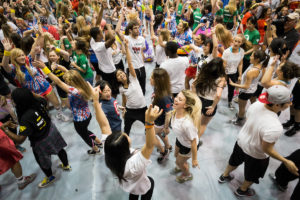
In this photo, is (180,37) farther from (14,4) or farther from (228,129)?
(14,4)

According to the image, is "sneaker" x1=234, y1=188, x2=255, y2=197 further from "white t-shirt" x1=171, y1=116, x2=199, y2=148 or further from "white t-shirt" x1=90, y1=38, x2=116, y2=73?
"white t-shirt" x1=90, y1=38, x2=116, y2=73

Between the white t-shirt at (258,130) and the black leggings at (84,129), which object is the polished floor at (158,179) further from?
the white t-shirt at (258,130)

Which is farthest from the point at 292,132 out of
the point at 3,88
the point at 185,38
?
the point at 3,88

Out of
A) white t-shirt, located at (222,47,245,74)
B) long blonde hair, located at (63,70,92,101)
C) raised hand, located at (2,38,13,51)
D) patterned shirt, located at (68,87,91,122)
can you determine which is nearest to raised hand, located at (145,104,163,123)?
long blonde hair, located at (63,70,92,101)

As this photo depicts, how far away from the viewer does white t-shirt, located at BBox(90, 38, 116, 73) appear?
342 centimetres

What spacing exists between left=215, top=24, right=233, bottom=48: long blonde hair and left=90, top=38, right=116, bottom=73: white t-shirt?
2.33 metres

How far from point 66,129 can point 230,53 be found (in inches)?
144

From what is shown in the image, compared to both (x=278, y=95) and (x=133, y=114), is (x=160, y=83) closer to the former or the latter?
(x=133, y=114)

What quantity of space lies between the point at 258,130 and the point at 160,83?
48.6 inches

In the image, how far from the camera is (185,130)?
1.91m

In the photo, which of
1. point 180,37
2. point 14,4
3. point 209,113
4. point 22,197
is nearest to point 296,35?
point 180,37

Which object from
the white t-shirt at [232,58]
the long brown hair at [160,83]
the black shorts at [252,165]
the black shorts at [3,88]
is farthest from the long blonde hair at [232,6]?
the black shorts at [3,88]

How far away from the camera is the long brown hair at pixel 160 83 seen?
2328mm

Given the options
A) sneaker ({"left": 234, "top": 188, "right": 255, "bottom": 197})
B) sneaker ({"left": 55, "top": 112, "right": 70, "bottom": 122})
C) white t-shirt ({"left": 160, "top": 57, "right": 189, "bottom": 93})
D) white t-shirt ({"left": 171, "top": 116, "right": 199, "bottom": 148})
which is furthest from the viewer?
sneaker ({"left": 55, "top": 112, "right": 70, "bottom": 122})
